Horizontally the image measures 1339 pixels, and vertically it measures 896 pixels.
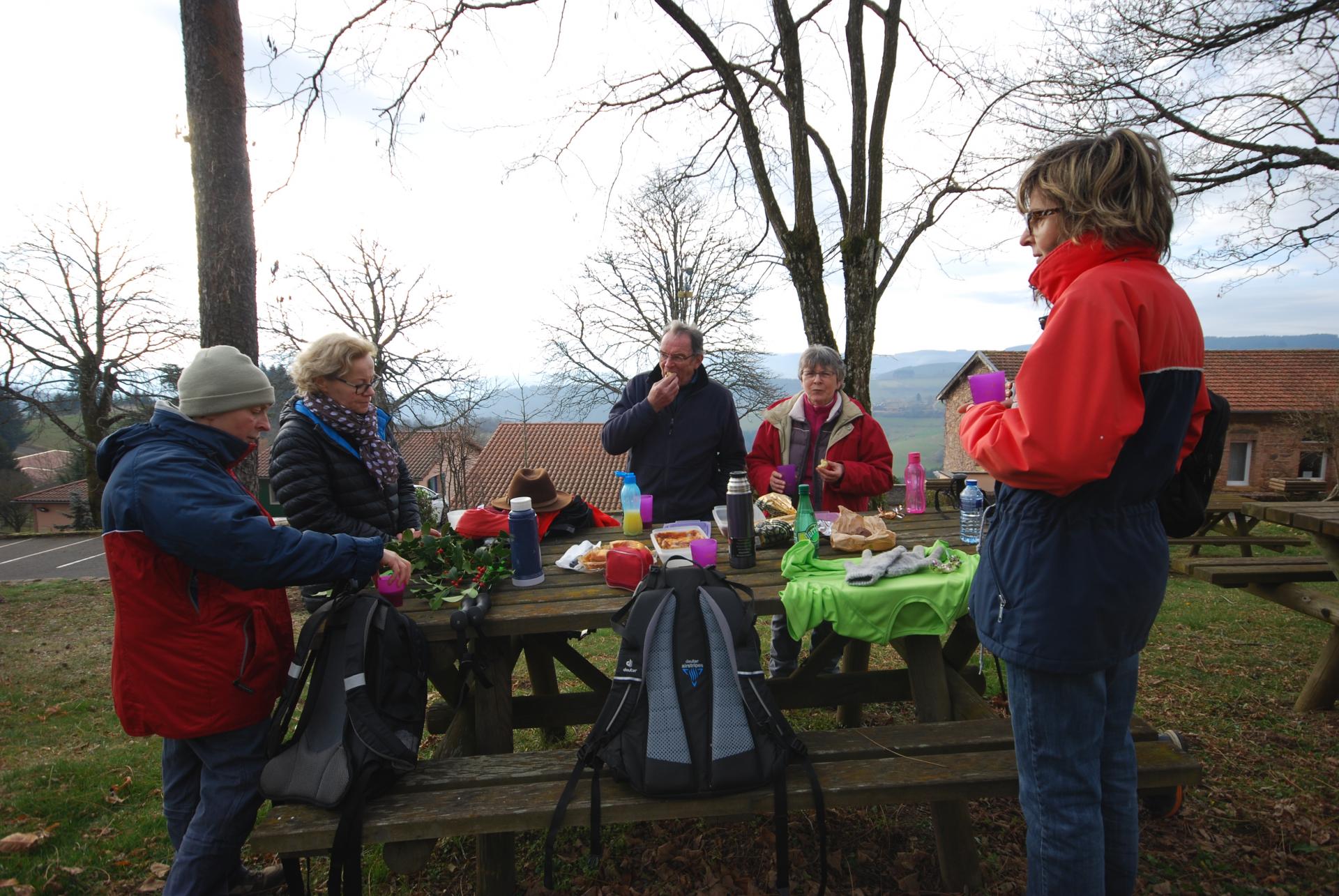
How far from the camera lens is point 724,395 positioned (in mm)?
3910

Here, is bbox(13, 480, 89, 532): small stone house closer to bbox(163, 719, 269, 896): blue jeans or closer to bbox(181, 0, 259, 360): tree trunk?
bbox(181, 0, 259, 360): tree trunk

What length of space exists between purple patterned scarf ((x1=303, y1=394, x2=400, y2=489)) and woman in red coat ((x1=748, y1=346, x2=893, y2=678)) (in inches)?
73.5

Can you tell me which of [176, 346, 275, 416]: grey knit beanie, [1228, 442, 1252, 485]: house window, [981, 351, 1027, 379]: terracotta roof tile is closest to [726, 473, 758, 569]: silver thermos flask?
[176, 346, 275, 416]: grey knit beanie

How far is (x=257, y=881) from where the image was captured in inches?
93.4

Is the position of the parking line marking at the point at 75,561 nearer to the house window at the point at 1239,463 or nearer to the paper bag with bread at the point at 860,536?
the paper bag with bread at the point at 860,536

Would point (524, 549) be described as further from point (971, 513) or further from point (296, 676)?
point (971, 513)

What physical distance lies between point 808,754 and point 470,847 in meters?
1.46

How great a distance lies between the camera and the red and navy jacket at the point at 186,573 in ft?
6.13

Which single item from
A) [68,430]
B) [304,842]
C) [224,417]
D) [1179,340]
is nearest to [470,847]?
[304,842]

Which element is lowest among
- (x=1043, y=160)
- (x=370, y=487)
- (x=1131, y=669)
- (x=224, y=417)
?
(x=1131, y=669)

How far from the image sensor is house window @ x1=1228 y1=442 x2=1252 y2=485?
1006 inches

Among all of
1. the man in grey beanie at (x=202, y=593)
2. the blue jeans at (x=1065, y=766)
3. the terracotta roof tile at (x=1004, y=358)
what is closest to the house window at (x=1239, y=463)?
the terracotta roof tile at (x=1004, y=358)

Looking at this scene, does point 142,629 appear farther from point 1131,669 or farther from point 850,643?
point 850,643

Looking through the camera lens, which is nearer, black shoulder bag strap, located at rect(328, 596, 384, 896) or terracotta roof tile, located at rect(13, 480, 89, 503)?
black shoulder bag strap, located at rect(328, 596, 384, 896)
